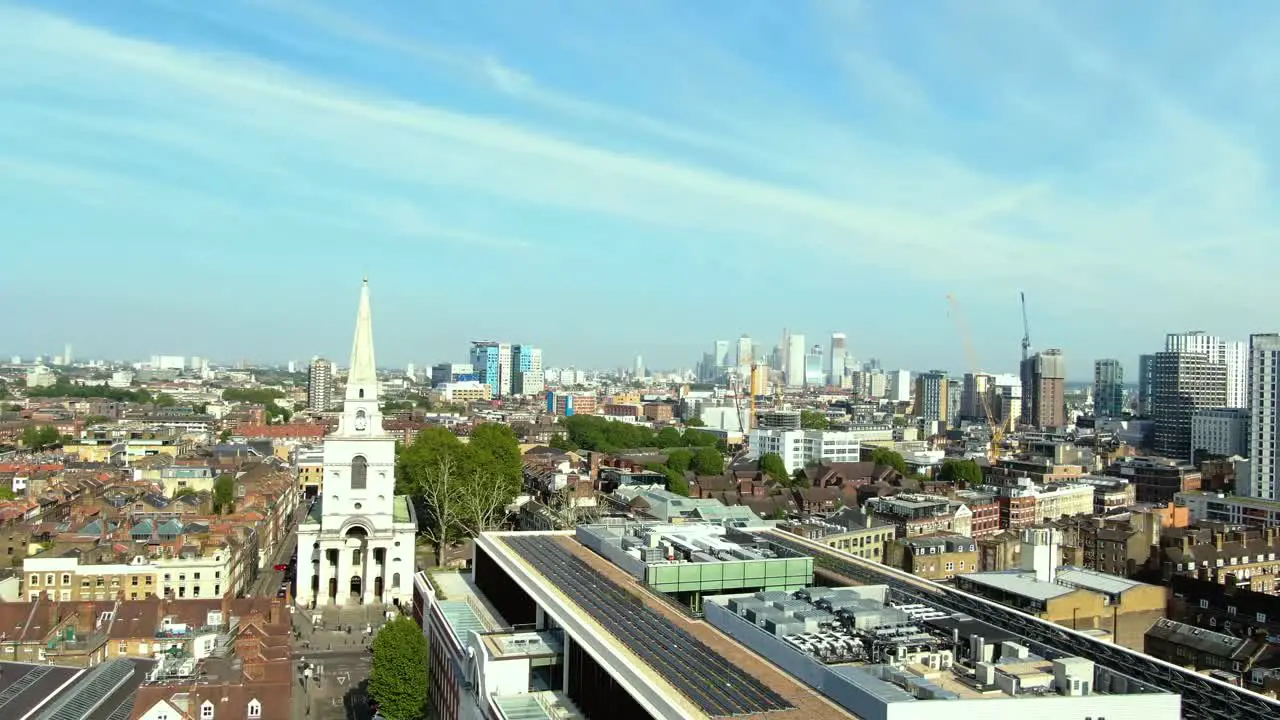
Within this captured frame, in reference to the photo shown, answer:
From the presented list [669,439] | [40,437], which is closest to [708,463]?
[669,439]

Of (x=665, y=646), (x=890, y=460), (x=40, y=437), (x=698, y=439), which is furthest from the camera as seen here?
(x=698, y=439)

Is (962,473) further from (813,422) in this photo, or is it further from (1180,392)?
(1180,392)

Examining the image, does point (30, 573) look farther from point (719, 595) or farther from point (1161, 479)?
point (1161, 479)

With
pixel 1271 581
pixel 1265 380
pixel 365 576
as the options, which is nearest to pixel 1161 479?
pixel 1265 380

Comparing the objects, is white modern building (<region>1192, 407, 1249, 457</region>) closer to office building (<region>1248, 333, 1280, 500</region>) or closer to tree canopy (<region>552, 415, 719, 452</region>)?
office building (<region>1248, 333, 1280, 500</region>)

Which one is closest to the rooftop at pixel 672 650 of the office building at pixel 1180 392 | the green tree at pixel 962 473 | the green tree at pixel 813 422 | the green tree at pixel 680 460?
the green tree at pixel 680 460

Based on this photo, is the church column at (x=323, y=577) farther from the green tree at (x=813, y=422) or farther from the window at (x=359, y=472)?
the green tree at (x=813, y=422)
